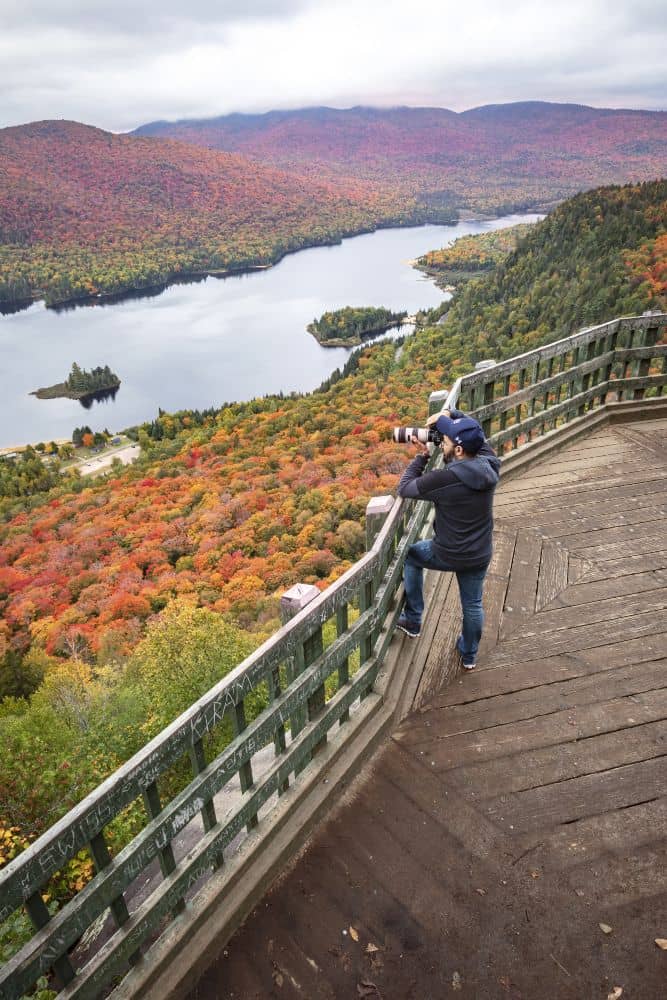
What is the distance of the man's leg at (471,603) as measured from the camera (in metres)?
3.33

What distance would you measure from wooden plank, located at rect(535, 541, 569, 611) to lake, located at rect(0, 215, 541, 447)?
101 metres

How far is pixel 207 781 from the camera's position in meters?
2.13

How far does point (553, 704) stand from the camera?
3.28 meters

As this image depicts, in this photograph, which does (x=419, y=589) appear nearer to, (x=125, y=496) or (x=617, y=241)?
(x=125, y=496)

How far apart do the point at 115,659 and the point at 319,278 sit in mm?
164529

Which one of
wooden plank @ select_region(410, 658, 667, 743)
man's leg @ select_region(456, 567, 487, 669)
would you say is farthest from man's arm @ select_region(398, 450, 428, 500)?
wooden plank @ select_region(410, 658, 667, 743)

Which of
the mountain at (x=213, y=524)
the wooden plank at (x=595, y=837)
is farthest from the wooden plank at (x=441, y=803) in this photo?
the mountain at (x=213, y=524)

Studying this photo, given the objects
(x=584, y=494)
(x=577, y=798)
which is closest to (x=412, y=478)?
(x=577, y=798)

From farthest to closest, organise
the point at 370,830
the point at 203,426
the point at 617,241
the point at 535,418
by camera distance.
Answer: the point at 203,426 < the point at 617,241 < the point at 535,418 < the point at 370,830

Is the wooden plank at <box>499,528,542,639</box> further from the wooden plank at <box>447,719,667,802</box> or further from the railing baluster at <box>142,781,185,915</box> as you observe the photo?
the railing baluster at <box>142,781,185,915</box>

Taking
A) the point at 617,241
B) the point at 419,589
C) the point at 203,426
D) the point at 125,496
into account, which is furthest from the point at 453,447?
the point at 617,241

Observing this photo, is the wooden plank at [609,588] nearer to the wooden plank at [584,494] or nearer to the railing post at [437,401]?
the wooden plank at [584,494]

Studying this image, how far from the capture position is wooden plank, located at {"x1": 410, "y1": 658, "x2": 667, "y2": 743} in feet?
10.4

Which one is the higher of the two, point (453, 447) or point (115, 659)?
point (453, 447)
